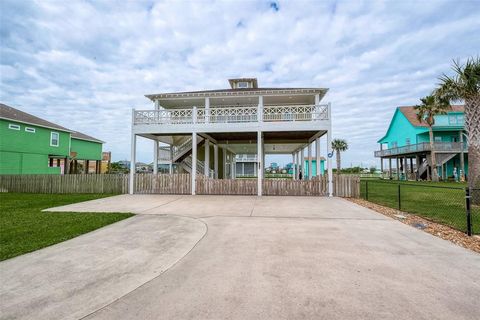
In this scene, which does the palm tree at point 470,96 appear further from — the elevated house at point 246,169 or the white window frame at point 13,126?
the elevated house at point 246,169

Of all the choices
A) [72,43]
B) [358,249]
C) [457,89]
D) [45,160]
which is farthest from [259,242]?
[45,160]

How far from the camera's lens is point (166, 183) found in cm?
1341

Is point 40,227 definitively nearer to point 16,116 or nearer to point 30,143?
point 30,143

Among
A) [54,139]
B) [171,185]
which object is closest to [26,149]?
[54,139]

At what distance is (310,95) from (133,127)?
1173 cm

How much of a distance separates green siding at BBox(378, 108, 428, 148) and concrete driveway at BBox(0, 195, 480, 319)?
100 ft

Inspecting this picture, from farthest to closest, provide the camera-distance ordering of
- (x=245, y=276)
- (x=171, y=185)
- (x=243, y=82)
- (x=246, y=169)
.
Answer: (x=246, y=169), (x=243, y=82), (x=171, y=185), (x=245, y=276)

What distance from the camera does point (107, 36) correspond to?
1135cm

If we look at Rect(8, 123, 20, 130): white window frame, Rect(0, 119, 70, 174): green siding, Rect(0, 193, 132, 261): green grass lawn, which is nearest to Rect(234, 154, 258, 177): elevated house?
Rect(0, 119, 70, 174): green siding

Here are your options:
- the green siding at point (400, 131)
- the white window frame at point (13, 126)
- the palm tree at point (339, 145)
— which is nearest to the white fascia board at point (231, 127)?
the white window frame at point (13, 126)

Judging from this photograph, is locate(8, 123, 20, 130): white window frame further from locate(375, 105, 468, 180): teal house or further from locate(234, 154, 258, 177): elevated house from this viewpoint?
locate(375, 105, 468, 180): teal house

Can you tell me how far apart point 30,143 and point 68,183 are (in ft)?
30.6

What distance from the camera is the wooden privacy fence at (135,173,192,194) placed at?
13336 millimetres

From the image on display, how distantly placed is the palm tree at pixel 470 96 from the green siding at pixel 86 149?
32.8 meters
